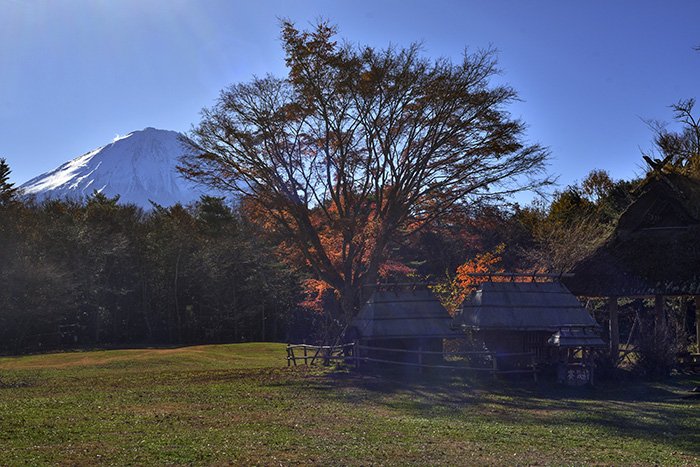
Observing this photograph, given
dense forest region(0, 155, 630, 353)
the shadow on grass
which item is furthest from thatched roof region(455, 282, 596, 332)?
dense forest region(0, 155, 630, 353)

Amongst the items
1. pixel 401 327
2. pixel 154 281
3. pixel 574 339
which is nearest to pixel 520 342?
pixel 574 339

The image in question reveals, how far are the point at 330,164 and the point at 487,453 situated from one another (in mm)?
22551

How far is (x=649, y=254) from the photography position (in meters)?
30.9

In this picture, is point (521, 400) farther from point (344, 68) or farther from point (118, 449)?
point (344, 68)

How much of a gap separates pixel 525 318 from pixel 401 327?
5.12m

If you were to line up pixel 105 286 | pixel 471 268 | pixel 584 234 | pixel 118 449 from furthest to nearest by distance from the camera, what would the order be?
pixel 105 286
pixel 584 234
pixel 471 268
pixel 118 449

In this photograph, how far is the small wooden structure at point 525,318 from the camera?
28.8 m

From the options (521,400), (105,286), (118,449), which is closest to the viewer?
(118,449)

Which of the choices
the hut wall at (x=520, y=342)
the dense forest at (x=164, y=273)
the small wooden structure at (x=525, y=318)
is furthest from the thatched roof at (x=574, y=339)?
the dense forest at (x=164, y=273)

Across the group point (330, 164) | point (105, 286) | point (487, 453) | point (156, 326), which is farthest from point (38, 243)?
point (487, 453)

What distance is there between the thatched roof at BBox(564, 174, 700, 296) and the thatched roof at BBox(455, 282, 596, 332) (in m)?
1.77

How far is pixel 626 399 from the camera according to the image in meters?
23.7

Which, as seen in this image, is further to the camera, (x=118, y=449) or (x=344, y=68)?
(x=344, y=68)

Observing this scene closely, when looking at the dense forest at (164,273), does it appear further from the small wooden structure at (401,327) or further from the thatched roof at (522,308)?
the thatched roof at (522,308)
